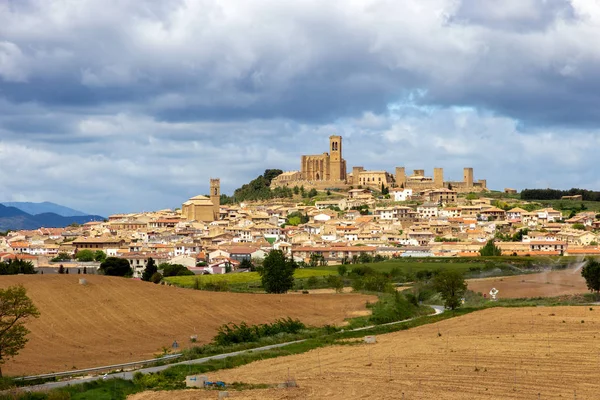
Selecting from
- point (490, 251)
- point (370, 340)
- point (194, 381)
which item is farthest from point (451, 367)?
point (490, 251)

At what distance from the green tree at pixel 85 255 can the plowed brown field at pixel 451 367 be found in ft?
184

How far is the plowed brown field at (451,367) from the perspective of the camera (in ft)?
69.6

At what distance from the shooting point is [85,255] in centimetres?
8756

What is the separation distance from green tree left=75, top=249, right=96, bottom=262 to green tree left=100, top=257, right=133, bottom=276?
61.1 ft

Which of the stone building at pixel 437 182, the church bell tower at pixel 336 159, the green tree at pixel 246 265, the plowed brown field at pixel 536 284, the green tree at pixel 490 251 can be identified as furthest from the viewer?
the church bell tower at pixel 336 159

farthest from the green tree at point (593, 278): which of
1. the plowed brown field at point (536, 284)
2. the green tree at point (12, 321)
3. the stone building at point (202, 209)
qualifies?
the stone building at point (202, 209)

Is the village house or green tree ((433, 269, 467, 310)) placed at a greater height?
the village house

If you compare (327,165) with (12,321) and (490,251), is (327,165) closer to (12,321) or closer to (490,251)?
(490,251)

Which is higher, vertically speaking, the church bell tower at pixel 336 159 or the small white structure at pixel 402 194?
the church bell tower at pixel 336 159

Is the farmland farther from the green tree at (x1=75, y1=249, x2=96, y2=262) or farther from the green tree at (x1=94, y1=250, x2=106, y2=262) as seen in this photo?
the green tree at (x1=75, y1=249, x2=96, y2=262)

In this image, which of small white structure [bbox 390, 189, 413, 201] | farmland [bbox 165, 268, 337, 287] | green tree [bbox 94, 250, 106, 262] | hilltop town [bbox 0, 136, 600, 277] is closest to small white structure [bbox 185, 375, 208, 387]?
farmland [bbox 165, 268, 337, 287]

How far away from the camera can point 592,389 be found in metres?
21.0

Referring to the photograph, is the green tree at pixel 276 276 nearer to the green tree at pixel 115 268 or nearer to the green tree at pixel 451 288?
the green tree at pixel 451 288

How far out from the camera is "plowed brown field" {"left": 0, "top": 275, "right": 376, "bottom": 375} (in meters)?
30.2
